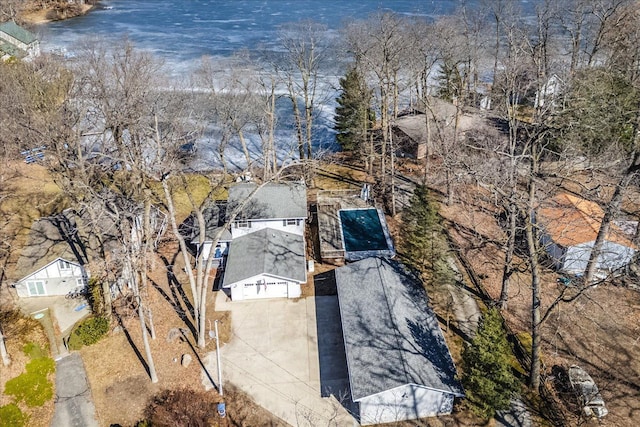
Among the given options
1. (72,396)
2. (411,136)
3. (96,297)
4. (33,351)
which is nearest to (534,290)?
(72,396)

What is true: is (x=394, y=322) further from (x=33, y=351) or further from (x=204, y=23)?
(x=204, y=23)

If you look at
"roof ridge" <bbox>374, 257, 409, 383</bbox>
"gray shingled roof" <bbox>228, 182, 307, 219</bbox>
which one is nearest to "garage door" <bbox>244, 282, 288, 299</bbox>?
"gray shingled roof" <bbox>228, 182, 307, 219</bbox>

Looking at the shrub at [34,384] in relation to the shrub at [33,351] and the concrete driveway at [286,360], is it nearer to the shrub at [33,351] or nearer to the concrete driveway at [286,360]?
the shrub at [33,351]

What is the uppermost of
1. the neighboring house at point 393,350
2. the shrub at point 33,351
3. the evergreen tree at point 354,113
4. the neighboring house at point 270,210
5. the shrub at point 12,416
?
the evergreen tree at point 354,113

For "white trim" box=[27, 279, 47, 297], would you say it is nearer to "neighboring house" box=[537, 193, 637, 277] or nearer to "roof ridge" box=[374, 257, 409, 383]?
"roof ridge" box=[374, 257, 409, 383]

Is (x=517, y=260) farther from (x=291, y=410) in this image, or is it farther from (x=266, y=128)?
(x=266, y=128)

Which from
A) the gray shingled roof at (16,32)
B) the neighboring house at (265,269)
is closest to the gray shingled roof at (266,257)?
the neighboring house at (265,269)
